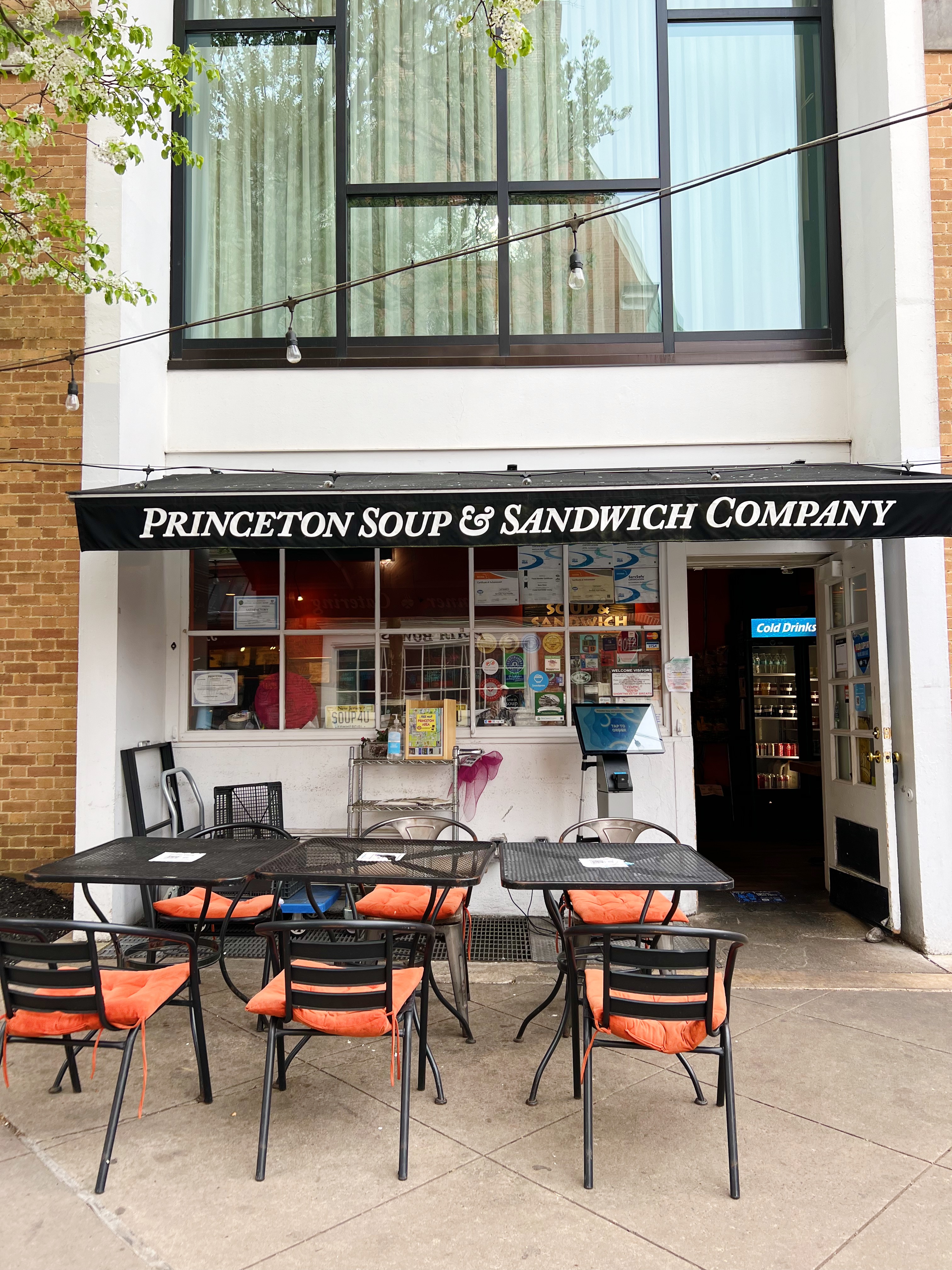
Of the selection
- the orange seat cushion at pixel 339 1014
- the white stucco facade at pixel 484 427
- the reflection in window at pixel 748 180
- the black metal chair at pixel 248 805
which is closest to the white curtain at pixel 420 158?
the white stucco facade at pixel 484 427

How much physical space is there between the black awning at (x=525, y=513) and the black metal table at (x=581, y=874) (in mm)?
1759

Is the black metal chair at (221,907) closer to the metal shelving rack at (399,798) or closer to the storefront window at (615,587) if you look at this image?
the metal shelving rack at (399,798)

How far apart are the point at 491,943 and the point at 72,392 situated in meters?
4.54

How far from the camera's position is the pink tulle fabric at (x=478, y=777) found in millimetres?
6559

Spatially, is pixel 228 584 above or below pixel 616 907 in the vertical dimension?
above

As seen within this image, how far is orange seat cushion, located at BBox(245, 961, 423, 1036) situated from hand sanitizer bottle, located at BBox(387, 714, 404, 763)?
302 centimetres

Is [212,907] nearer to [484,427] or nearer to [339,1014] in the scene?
[339,1014]

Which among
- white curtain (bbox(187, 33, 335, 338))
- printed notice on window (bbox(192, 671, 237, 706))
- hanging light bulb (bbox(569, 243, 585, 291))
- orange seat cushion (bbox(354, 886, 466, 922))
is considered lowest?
orange seat cushion (bbox(354, 886, 466, 922))

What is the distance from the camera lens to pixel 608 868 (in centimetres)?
405

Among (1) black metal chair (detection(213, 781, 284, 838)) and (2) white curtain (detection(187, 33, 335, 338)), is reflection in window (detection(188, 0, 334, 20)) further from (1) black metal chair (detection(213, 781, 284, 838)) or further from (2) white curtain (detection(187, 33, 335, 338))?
(1) black metal chair (detection(213, 781, 284, 838))

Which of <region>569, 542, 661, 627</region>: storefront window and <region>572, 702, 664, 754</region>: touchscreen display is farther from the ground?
<region>569, 542, 661, 627</region>: storefront window

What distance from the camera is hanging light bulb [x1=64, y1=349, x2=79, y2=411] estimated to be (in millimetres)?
5555

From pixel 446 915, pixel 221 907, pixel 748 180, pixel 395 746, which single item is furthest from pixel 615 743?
pixel 748 180

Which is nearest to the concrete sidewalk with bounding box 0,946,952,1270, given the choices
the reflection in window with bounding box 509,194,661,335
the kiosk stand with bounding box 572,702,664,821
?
the kiosk stand with bounding box 572,702,664,821
